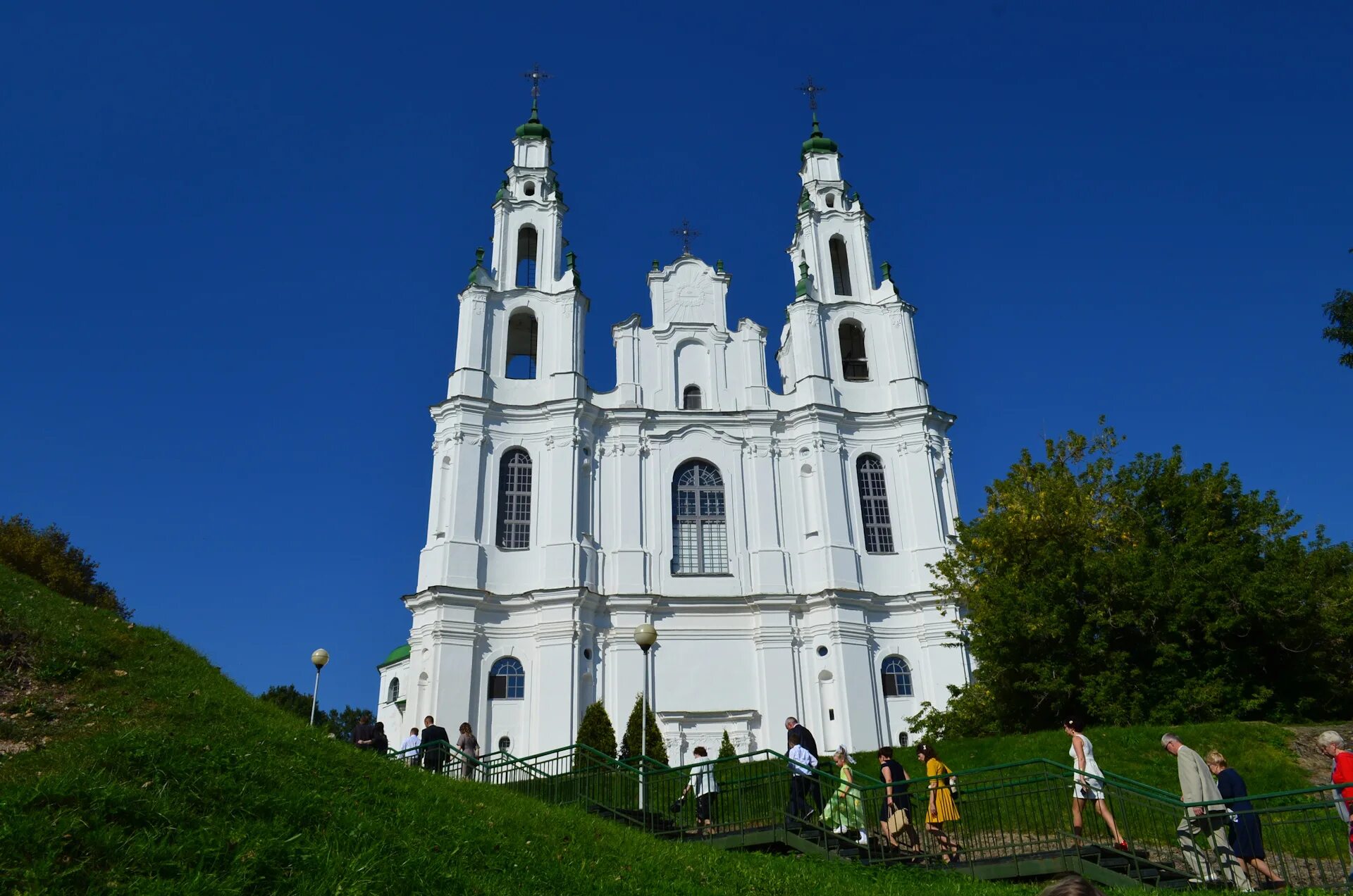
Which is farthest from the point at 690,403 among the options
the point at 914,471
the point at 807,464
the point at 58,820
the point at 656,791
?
the point at 58,820

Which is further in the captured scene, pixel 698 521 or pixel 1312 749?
pixel 698 521

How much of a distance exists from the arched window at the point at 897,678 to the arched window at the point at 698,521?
593cm

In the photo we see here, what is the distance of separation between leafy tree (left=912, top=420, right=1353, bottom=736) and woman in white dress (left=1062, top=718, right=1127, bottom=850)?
32.1 ft

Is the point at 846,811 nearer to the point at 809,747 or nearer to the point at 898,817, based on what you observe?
the point at 898,817

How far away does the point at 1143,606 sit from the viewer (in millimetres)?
22922

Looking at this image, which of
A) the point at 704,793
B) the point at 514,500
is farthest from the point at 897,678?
the point at 704,793

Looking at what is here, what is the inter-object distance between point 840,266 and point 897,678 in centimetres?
1669

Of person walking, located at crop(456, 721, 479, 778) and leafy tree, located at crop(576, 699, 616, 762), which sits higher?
leafy tree, located at crop(576, 699, 616, 762)

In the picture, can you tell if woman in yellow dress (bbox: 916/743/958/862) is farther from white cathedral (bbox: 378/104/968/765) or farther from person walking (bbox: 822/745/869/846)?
white cathedral (bbox: 378/104/968/765)

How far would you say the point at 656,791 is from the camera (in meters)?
15.1

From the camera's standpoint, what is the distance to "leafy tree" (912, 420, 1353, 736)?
22.2m

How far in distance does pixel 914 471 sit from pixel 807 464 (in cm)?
359

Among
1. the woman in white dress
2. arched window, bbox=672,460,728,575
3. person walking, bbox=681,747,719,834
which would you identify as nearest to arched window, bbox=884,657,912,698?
arched window, bbox=672,460,728,575

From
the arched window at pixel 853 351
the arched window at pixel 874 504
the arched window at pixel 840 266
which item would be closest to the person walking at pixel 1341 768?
the arched window at pixel 874 504
